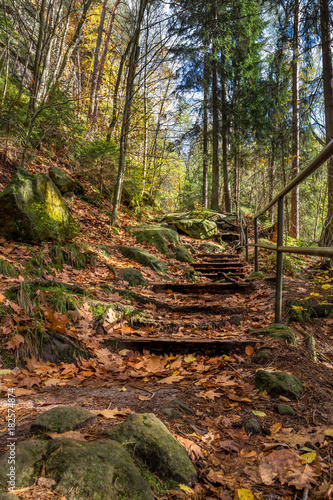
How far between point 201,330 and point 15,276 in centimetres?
211

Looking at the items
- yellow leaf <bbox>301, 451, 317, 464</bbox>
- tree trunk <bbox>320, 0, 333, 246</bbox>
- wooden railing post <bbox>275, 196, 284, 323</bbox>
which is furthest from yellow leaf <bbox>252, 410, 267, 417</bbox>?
tree trunk <bbox>320, 0, 333, 246</bbox>

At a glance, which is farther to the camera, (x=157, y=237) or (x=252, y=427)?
(x=157, y=237)

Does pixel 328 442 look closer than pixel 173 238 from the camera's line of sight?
Yes

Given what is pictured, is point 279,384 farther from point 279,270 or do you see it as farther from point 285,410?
point 279,270

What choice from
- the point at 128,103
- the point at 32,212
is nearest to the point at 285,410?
the point at 32,212

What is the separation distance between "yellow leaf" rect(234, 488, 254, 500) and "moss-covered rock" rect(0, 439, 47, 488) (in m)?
0.71

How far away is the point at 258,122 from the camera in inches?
522

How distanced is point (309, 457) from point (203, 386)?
0.82 meters

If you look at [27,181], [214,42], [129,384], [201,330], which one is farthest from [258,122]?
[129,384]

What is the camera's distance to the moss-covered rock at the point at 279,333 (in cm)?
236

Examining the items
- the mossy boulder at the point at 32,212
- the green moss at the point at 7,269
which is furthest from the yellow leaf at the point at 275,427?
the mossy boulder at the point at 32,212

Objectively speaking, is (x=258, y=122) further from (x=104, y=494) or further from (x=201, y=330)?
(x=104, y=494)

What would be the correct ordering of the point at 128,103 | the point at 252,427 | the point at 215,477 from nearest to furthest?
the point at 215,477
the point at 252,427
the point at 128,103

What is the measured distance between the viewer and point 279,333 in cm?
244
